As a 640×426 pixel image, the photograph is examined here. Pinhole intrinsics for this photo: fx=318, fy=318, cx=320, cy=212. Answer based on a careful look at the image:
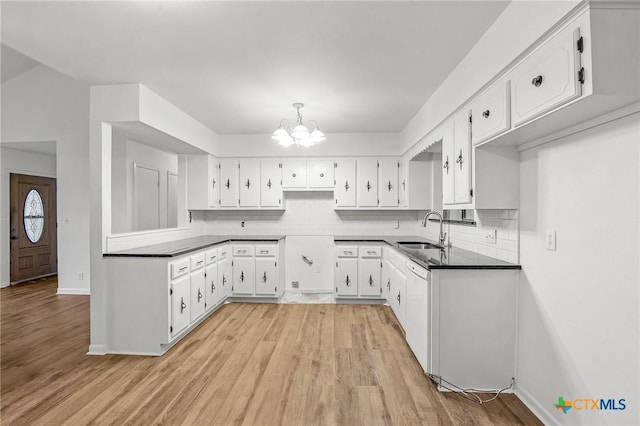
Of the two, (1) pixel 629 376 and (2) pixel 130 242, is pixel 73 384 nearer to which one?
(2) pixel 130 242

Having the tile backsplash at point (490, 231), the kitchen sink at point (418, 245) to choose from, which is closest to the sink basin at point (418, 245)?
the kitchen sink at point (418, 245)

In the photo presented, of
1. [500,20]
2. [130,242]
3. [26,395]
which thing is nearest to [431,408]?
A: [500,20]

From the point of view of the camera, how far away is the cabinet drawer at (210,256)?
395cm

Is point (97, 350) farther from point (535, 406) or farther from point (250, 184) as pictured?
point (535, 406)

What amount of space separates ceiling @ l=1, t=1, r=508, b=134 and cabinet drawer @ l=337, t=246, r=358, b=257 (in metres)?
2.04

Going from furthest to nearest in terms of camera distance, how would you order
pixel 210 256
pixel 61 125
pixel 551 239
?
pixel 61 125 < pixel 210 256 < pixel 551 239

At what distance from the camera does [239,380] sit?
2547 millimetres

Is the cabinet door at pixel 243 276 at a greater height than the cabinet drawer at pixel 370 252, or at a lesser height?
lesser

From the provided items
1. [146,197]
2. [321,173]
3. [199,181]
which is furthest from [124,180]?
[321,173]

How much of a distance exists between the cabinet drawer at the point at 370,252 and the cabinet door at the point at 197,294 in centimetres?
218

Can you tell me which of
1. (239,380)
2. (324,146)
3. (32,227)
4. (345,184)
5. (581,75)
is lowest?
(239,380)

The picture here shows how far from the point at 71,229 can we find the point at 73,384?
12.1 ft

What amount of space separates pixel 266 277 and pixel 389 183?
2.35 metres

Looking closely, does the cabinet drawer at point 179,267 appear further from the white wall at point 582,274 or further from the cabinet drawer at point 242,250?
the white wall at point 582,274
